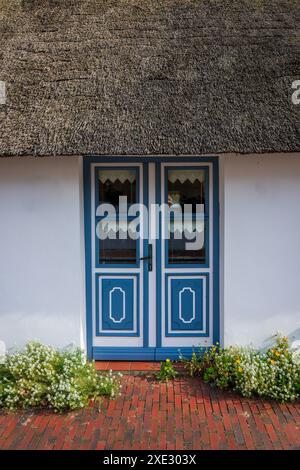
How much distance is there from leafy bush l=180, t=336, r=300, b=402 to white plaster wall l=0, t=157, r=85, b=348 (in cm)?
150

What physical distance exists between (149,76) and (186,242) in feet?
6.42

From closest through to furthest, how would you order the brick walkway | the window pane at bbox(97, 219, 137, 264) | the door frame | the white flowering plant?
the brick walkway, the white flowering plant, the door frame, the window pane at bbox(97, 219, 137, 264)

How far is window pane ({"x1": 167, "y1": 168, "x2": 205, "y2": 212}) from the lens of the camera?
519cm

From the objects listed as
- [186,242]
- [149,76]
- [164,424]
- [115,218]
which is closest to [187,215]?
[186,242]

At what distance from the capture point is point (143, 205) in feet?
17.0

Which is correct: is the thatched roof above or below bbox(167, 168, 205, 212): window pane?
above

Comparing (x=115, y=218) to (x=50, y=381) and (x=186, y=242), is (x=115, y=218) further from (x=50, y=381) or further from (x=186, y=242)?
(x=50, y=381)

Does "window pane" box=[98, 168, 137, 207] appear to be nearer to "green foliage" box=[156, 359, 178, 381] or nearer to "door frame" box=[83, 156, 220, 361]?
"door frame" box=[83, 156, 220, 361]

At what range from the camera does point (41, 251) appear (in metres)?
4.94

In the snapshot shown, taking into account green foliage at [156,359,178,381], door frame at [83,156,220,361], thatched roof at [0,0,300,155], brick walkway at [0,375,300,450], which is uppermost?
thatched roof at [0,0,300,155]

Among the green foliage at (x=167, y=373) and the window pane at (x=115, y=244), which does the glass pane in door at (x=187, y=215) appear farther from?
the green foliage at (x=167, y=373)

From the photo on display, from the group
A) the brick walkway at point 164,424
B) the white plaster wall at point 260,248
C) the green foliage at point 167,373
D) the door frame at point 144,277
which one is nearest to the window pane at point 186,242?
the door frame at point 144,277

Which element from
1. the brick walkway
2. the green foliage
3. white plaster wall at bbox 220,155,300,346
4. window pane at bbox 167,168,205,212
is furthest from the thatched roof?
the brick walkway
